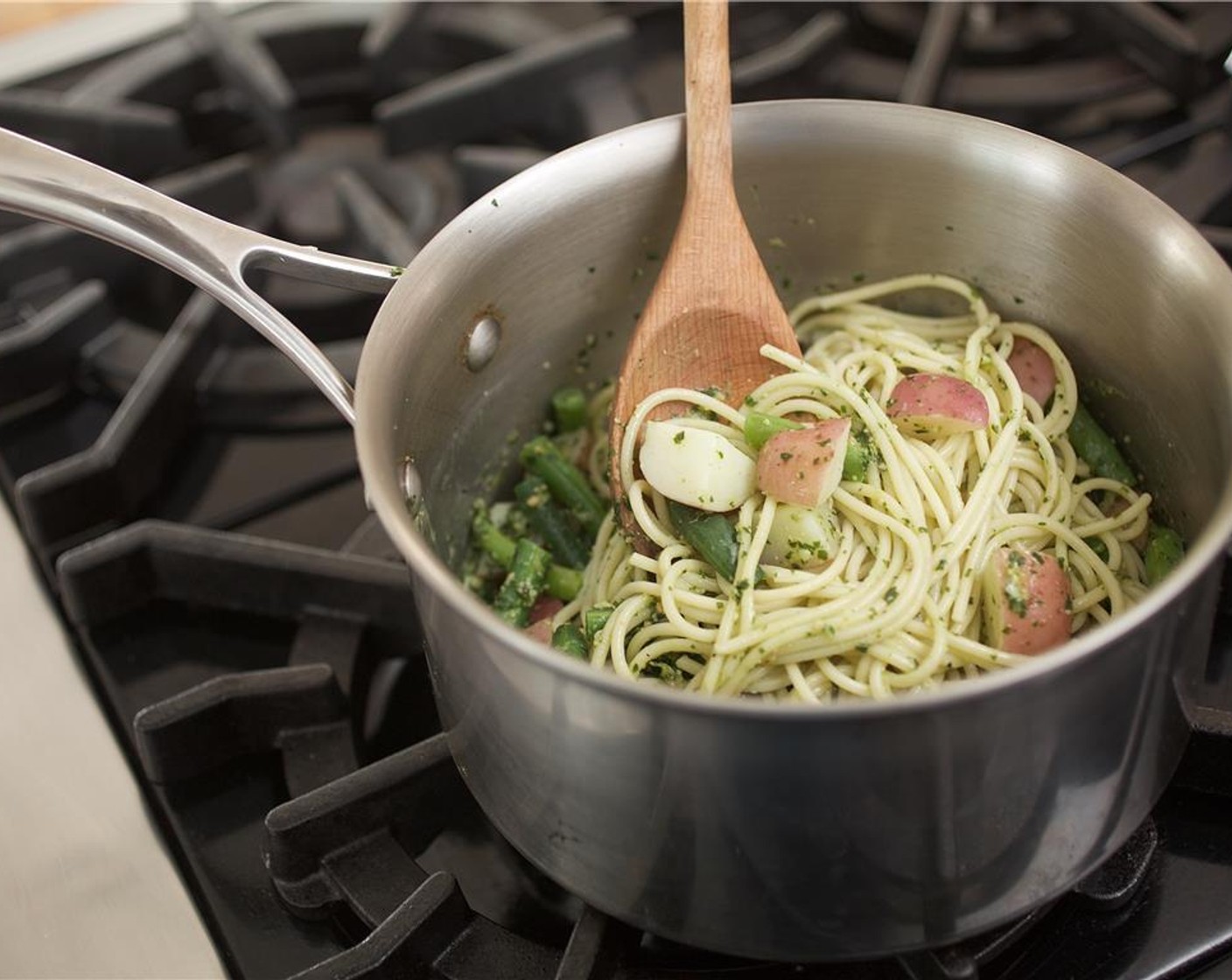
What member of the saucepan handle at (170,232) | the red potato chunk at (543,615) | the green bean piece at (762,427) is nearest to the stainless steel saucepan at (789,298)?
the saucepan handle at (170,232)

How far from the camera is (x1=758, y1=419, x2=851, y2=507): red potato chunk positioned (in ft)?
3.86

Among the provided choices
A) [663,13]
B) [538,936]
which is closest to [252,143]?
[663,13]

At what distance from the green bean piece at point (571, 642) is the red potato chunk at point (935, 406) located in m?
0.39

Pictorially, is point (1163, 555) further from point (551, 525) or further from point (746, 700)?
point (551, 525)

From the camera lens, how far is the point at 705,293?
4.19 feet

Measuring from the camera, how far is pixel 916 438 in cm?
132

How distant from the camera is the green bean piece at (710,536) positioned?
1.21 m

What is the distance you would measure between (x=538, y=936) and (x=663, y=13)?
1.42 metres

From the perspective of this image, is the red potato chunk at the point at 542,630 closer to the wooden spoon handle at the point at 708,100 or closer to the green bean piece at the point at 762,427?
the green bean piece at the point at 762,427

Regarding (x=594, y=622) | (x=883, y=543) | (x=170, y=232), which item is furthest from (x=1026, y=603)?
(x=170, y=232)

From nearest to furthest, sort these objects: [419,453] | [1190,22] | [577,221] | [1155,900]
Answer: [1155,900], [419,453], [577,221], [1190,22]

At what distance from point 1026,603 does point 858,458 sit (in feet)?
0.70

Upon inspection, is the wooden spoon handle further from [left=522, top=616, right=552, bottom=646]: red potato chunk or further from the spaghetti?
[left=522, top=616, right=552, bottom=646]: red potato chunk

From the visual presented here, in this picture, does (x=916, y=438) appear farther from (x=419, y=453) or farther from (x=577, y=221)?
(x=419, y=453)
